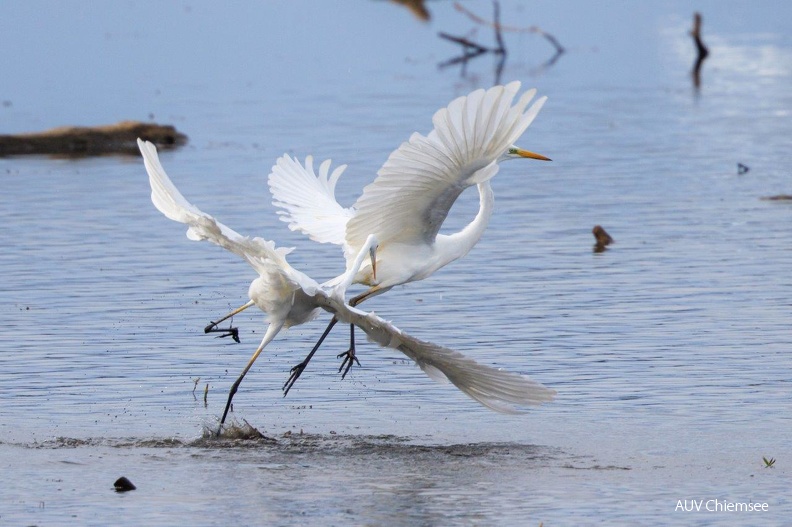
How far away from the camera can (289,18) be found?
74.4m

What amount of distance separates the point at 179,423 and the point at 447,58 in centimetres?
3919

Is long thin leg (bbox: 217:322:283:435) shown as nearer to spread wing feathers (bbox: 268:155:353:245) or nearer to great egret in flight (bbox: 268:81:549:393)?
great egret in flight (bbox: 268:81:549:393)

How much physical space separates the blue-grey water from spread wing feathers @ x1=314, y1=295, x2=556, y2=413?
323 mm

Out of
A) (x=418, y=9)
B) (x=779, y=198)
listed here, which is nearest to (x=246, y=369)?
(x=779, y=198)

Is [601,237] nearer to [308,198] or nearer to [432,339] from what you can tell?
[432,339]

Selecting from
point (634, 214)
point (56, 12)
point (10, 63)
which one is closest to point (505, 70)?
point (10, 63)

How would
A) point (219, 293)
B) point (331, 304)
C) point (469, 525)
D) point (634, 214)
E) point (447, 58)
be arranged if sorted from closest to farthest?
point (469, 525) < point (331, 304) < point (219, 293) < point (634, 214) < point (447, 58)

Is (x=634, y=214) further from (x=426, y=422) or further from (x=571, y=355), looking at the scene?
(x=426, y=422)

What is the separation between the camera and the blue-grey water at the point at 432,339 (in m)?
8.83

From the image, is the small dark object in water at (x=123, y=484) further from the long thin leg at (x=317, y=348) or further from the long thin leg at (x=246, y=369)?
the long thin leg at (x=317, y=348)

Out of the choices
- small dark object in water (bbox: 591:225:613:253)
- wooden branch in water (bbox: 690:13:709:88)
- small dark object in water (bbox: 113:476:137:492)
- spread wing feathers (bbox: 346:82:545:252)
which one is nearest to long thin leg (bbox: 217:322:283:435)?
spread wing feathers (bbox: 346:82:545:252)

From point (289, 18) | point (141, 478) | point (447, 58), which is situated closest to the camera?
point (141, 478)

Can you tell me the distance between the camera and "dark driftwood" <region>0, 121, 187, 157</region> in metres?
25.8

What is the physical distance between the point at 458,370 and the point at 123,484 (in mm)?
2348
